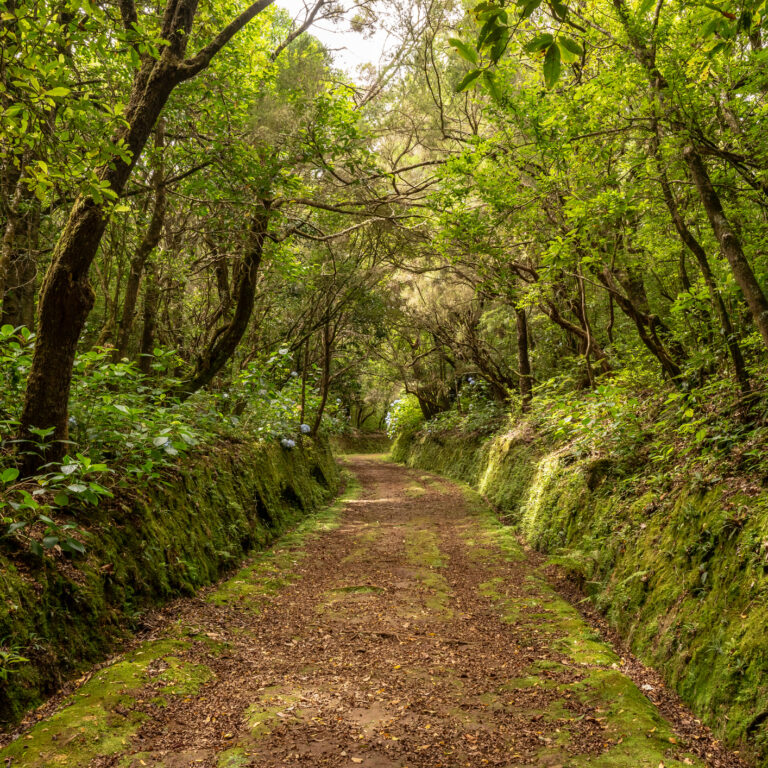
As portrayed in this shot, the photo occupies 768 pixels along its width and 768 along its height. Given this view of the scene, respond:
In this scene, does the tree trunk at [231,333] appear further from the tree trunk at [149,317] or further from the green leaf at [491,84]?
the green leaf at [491,84]

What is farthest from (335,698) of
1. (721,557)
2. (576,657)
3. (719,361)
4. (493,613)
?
(719,361)

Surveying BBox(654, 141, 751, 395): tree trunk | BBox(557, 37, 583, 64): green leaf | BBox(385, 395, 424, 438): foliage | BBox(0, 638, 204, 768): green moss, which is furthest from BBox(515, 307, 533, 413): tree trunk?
BBox(385, 395, 424, 438): foliage

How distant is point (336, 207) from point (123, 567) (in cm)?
598

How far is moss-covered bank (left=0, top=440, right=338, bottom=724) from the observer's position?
299cm

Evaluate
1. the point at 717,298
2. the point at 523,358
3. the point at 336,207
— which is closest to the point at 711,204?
the point at 717,298

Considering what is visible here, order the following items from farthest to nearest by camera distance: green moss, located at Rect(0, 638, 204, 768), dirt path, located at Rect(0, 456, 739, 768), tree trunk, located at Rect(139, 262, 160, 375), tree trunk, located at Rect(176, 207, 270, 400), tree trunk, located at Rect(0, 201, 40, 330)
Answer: tree trunk, located at Rect(176, 207, 270, 400), tree trunk, located at Rect(139, 262, 160, 375), tree trunk, located at Rect(0, 201, 40, 330), dirt path, located at Rect(0, 456, 739, 768), green moss, located at Rect(0, 638, 204, 768)

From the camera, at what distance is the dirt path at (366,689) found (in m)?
2.72

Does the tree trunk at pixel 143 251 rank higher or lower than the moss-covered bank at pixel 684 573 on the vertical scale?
higher

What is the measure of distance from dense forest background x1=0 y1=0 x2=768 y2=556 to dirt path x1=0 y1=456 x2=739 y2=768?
1.11 metres

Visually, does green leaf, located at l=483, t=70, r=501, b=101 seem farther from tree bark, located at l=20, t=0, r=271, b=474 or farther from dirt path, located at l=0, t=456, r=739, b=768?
dirt path, located at l=0, t=456, r=739, b=768

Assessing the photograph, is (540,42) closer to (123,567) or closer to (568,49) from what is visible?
(568,49)

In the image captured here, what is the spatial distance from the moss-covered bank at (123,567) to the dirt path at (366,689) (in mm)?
241

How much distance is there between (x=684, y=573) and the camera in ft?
12.9

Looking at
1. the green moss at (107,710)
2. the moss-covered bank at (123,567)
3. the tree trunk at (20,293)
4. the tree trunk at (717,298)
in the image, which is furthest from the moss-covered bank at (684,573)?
the tree trunk at (20,293)
